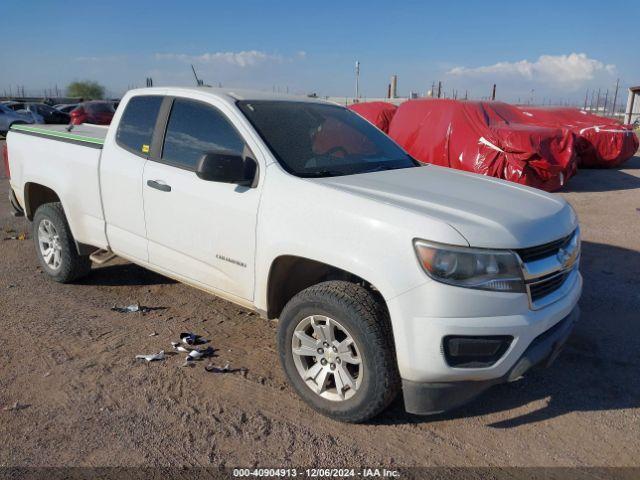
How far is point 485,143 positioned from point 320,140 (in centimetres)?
792

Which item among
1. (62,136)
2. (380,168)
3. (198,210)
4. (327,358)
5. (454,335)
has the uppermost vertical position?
(62,136)

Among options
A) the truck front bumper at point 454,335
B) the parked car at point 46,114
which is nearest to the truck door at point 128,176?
the truck front bumper at point 454,335

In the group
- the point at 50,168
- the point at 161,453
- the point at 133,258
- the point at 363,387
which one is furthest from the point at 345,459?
the point at 50,168

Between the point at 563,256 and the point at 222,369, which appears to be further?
the point at 222,369

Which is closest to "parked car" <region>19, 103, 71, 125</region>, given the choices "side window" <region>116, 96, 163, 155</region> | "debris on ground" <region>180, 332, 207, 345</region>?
"side window" <region>116, 96, 163, 155</region>

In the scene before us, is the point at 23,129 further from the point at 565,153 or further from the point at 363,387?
the point at 565,153

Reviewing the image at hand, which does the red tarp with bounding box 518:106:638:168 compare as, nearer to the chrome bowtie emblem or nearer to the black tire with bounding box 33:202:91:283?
the chrome bowtie emblem

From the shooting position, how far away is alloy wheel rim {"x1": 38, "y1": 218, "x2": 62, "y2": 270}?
5.16 meters

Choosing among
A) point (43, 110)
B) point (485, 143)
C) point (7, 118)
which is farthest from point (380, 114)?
point (43, 110)

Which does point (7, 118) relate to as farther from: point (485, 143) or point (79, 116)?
point (485, 143)

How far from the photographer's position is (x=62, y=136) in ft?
16.1

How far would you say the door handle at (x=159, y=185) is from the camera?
383 centimetres

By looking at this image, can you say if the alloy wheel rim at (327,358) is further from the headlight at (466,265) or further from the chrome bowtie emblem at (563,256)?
the chrome bowtie emblem at (563,256)

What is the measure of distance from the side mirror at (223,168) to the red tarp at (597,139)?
12659 mm
